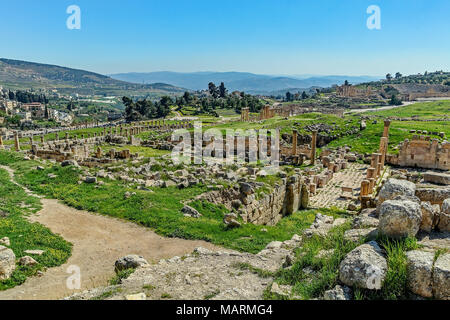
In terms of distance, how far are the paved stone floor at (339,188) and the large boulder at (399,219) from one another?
669 inches

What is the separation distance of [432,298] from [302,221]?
1420cm

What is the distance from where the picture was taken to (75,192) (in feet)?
54.1

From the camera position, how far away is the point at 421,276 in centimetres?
557

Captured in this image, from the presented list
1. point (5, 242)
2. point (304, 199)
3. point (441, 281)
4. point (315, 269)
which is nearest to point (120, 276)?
point (5, 242)

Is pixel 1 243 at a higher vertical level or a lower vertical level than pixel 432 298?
lower

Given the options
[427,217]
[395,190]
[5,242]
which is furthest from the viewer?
[5,242]

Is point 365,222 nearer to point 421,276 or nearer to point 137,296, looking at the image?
point 421,276

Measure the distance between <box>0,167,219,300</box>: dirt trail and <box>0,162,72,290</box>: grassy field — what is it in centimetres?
25

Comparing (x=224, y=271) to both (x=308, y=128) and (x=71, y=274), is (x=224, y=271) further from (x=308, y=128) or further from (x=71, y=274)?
(x=308, y=128)

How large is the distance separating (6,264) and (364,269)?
29.0 feet

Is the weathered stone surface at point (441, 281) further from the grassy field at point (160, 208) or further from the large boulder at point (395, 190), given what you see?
the grassy field at point (160, 208)
